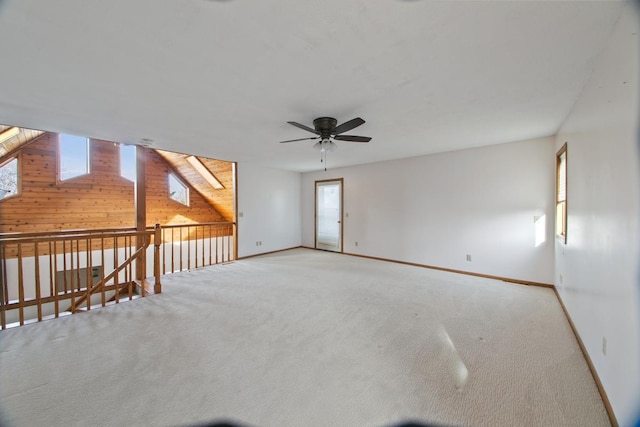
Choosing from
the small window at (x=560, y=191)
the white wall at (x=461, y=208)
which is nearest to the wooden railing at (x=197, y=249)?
the white wall at (x=461, y=208)

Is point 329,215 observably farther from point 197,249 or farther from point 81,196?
point 81,196

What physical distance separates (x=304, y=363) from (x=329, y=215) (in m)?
4.74

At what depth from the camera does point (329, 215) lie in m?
6.46

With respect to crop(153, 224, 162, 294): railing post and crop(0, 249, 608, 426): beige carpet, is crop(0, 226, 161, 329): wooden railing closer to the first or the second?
crop(153, 224, 162, 294): railing post

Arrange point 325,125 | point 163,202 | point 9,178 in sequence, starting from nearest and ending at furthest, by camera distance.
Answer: point 325,125 → point 9,178 → point 163,202

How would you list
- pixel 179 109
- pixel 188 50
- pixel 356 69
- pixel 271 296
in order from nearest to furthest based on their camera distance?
pixel 188 50, pixel 356 69, pixel 179 109, pixel 271 296

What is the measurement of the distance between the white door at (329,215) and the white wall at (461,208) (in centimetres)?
34

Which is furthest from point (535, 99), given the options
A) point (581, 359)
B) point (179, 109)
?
point (179, 109)

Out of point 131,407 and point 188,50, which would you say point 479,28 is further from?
point 131,407

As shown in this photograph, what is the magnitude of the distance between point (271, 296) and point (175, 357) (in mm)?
1406

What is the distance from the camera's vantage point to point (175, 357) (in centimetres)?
194

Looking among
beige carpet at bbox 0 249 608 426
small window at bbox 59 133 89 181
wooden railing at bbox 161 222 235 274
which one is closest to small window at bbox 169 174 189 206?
wooden railing at bbox 161 222 235 274

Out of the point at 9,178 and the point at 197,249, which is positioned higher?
the point at 9,178

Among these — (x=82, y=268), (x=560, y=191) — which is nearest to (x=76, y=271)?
(x=82, y=268)
